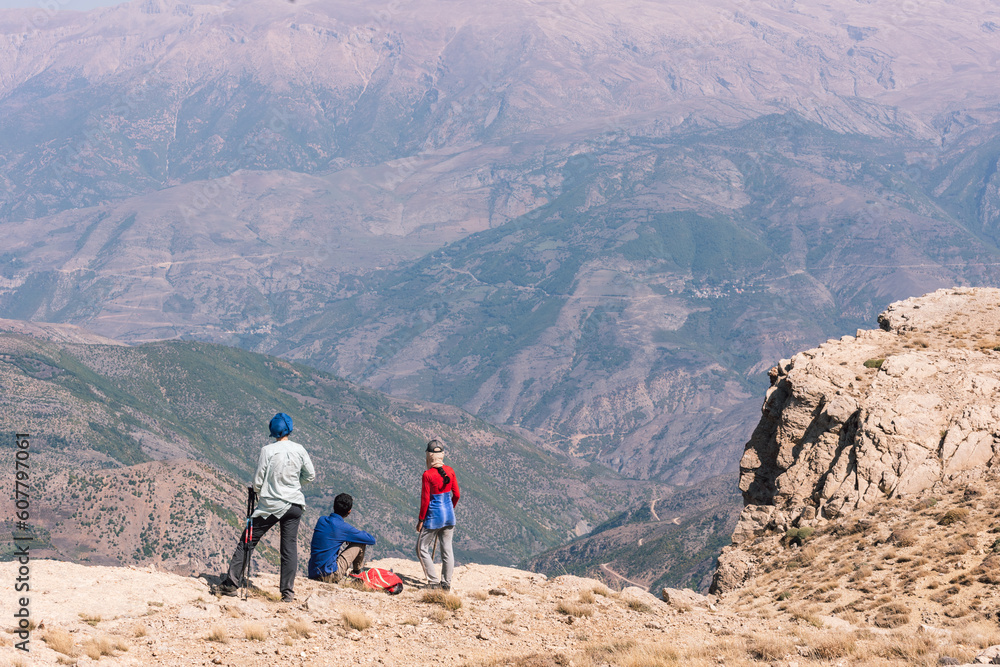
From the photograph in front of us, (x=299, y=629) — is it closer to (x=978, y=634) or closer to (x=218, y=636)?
(x=218, y=636)

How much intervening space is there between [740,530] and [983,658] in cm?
1289

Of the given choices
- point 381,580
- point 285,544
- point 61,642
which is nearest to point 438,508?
point 381,580

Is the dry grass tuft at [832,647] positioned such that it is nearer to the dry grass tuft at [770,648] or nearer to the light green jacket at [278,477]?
the dry grass tuft at [770,648]

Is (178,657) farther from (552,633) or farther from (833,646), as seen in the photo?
(833,646)

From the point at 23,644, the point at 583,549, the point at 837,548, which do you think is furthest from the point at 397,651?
the point at 583,549

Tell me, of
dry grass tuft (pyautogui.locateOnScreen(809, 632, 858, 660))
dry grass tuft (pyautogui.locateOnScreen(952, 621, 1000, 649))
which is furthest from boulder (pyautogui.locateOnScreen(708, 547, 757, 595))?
dry grass tuft (pyautogui.locateOnScreen(952, 621, 1000, 649))

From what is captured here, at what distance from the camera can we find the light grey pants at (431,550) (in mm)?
21953

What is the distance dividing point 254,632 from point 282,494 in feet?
10.2

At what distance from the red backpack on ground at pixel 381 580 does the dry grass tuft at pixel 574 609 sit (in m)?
3.72

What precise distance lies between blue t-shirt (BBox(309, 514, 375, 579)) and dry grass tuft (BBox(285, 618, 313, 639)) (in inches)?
149

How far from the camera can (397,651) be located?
17875 millimetres

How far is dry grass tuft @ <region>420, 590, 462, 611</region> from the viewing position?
2075 centimetres

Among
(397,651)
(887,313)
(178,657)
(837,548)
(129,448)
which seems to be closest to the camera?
(178,657)

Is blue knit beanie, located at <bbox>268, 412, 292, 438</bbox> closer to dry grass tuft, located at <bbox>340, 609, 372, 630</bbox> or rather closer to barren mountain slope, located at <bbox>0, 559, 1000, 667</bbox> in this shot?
barren mountain slope, located at <bbox>0, 559, 1000, 667</bbox>
